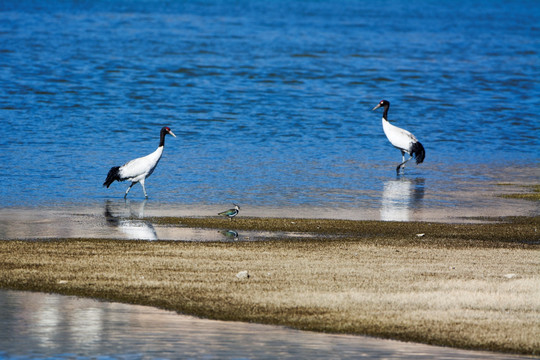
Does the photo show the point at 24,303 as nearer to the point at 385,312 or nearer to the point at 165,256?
the point at 165,256

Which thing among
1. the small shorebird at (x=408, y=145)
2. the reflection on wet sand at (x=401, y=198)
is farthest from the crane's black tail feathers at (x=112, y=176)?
the small shorebird at (x=408, y=145)

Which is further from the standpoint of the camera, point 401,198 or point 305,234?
point 401,198

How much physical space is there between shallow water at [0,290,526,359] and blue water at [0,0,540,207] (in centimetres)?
866

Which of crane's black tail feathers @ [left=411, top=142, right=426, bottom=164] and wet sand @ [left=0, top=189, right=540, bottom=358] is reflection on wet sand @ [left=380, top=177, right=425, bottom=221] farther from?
crane's black tail feathers @ [left=411, top=142, right=426, bottom=164]

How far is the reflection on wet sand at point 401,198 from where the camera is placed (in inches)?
747

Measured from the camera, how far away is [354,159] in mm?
28406

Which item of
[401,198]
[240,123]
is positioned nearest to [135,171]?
[401,198]

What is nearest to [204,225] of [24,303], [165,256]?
[165,256]

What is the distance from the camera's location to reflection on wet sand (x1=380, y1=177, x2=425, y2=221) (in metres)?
19.0

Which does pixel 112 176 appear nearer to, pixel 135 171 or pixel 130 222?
pixel 135 171

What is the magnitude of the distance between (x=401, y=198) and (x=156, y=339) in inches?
460

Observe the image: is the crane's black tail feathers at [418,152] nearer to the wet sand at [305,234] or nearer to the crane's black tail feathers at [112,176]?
the wet sand at [305,234]

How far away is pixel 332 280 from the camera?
12672mm

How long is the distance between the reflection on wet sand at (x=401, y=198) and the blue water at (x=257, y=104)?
11.1 inches
